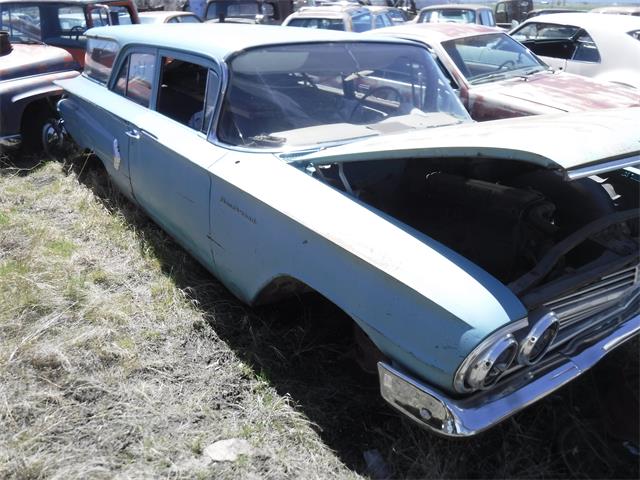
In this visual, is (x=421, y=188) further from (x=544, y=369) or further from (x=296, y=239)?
(x=544, y=369)

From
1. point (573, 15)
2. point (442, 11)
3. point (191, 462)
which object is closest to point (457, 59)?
point (573, 15)

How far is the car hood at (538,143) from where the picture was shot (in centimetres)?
182

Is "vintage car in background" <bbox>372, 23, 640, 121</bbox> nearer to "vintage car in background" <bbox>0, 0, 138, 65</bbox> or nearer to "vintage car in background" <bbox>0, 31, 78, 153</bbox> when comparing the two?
"vintage car in background" <bbox>0, 0, 138, 65</bbox>

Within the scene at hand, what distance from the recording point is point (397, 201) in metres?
2.82

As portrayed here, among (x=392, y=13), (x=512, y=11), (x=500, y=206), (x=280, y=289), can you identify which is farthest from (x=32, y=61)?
(x=512, y=11)

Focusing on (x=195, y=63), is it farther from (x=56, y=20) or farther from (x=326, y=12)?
(x=326, y=12)

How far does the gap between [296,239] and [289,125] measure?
0.84 meters

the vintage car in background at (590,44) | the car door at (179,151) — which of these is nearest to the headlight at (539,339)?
the car door at (179,151)

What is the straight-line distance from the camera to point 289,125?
2922 millimetres

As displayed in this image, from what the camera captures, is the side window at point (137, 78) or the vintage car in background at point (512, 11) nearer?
the side window at point (137, 78)

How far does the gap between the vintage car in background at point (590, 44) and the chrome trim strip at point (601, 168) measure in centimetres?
541

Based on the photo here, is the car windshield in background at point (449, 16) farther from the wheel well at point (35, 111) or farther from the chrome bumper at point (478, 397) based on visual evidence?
the chrome bumper at point (478, 397)

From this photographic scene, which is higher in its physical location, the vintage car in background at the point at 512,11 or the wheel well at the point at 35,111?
the vintage car in background at the point at 512,11

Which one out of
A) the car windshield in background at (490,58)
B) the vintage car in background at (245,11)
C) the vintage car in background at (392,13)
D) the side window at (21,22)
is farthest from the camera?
the vintage car in background at (245,11)
